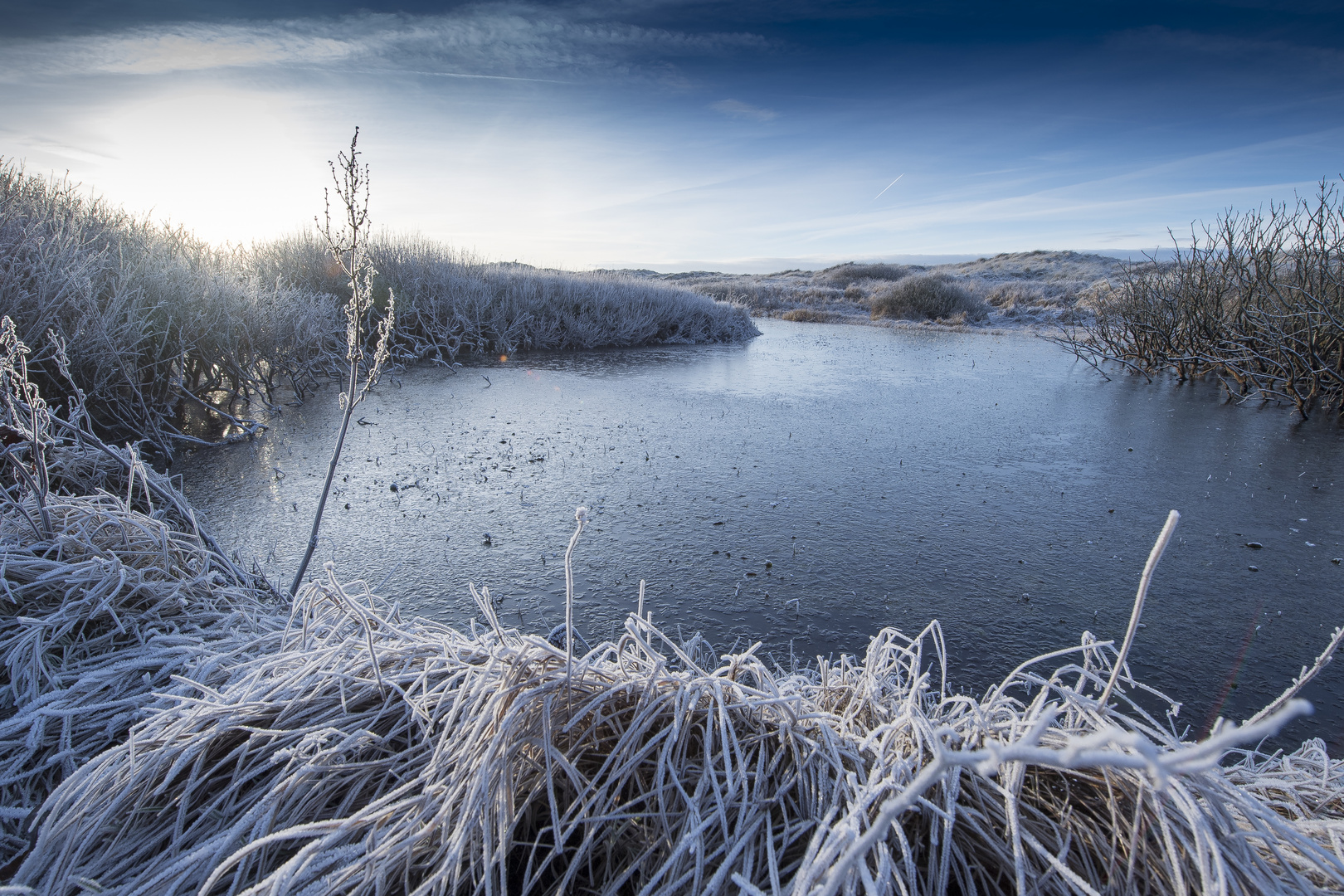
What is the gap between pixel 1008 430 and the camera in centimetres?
634

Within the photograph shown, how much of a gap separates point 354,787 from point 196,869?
0.27m

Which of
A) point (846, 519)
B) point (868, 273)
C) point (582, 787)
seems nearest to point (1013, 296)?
point (868, 273)

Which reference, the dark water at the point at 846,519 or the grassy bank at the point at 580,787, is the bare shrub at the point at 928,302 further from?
the grassy bank at the point at 580,787

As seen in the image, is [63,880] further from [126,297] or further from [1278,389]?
[1278,389]

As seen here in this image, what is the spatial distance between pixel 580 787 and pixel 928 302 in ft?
80.8

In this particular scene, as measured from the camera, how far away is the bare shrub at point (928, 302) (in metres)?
23.1

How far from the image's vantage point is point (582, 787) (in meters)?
1.28

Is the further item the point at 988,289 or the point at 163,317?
the point at 988,289

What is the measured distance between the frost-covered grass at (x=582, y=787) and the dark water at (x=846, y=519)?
3.59ft

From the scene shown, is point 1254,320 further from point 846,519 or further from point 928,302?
point 928,302

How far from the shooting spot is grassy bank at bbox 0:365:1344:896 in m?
1.07

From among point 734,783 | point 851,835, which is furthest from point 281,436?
point 851,835

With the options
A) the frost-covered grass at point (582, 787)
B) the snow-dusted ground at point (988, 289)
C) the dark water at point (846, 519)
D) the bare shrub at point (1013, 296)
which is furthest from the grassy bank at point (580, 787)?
the bare shrub at point (1013, 296)

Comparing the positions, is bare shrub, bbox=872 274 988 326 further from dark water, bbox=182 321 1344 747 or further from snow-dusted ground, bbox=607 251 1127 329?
dark water, bbox=182 321 1344 747
